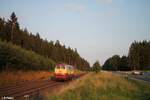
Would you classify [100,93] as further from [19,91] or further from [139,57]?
[139,57]

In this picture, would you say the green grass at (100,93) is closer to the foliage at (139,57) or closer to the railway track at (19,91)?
the railway track at (19,91)

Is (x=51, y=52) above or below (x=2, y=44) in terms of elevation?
above

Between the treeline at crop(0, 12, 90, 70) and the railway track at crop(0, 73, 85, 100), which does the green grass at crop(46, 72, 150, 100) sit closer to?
the railway track at crop(0, 73, 85, 100)

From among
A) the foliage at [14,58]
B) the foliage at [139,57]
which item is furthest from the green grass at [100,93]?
the foliage at [139,57]

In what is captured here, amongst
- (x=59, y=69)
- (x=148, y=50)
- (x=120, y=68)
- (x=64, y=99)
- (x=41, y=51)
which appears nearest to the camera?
(x=64, y=99)

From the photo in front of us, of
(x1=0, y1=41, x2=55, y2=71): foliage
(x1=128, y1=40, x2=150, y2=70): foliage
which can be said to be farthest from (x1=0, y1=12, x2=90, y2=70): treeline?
(x1=128, y1=40, x2=150, y2=70): foliage

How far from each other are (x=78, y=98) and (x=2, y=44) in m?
21.3

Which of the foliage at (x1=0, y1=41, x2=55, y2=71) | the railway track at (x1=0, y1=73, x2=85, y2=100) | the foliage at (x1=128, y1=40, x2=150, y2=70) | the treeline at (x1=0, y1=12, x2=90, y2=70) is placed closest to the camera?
the railway track at (x1=0, y1=73, x2=85, y2=100)

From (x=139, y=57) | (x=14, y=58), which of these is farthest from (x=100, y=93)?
(x=139, y=57)

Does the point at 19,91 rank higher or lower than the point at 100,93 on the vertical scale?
higher

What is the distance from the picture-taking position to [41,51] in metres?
110

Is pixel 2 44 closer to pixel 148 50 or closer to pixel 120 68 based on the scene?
pixel 148 50

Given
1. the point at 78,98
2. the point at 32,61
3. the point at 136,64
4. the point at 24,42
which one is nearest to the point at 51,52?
the point at 24,42

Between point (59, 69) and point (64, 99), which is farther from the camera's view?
point (59, 69)
